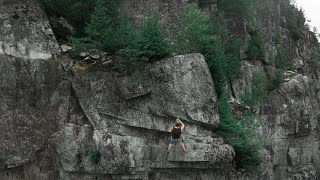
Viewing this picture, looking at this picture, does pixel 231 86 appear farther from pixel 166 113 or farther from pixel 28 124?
pixel 28 124

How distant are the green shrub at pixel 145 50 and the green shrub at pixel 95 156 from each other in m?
3.79

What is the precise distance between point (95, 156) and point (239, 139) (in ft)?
23.5

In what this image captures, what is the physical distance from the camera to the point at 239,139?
61.7ft

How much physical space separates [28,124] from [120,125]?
12.0 ft

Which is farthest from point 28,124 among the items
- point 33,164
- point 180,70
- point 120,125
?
point 180,70

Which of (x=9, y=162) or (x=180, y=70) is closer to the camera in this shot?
(x=9, y=162)

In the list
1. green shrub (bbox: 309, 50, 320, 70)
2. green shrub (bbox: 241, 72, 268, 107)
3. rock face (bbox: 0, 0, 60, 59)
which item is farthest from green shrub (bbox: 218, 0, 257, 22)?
rock face (bbox: 0, 0, 60, 59)

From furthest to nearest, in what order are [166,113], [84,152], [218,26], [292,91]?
1. [292,91]
2. [218,26]
3. [166,113]
4. [84,152]

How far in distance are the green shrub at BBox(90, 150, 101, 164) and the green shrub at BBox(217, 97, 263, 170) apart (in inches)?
236

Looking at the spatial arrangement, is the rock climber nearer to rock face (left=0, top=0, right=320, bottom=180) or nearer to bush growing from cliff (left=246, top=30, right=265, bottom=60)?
rock face (left=0, top=0, right=320, bottom=180)

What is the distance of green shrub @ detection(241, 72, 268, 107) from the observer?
24469 millimetres

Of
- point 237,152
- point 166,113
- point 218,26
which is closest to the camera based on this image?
point 166,113

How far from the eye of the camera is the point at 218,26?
23.5 m

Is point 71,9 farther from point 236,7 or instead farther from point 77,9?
point 236,7
